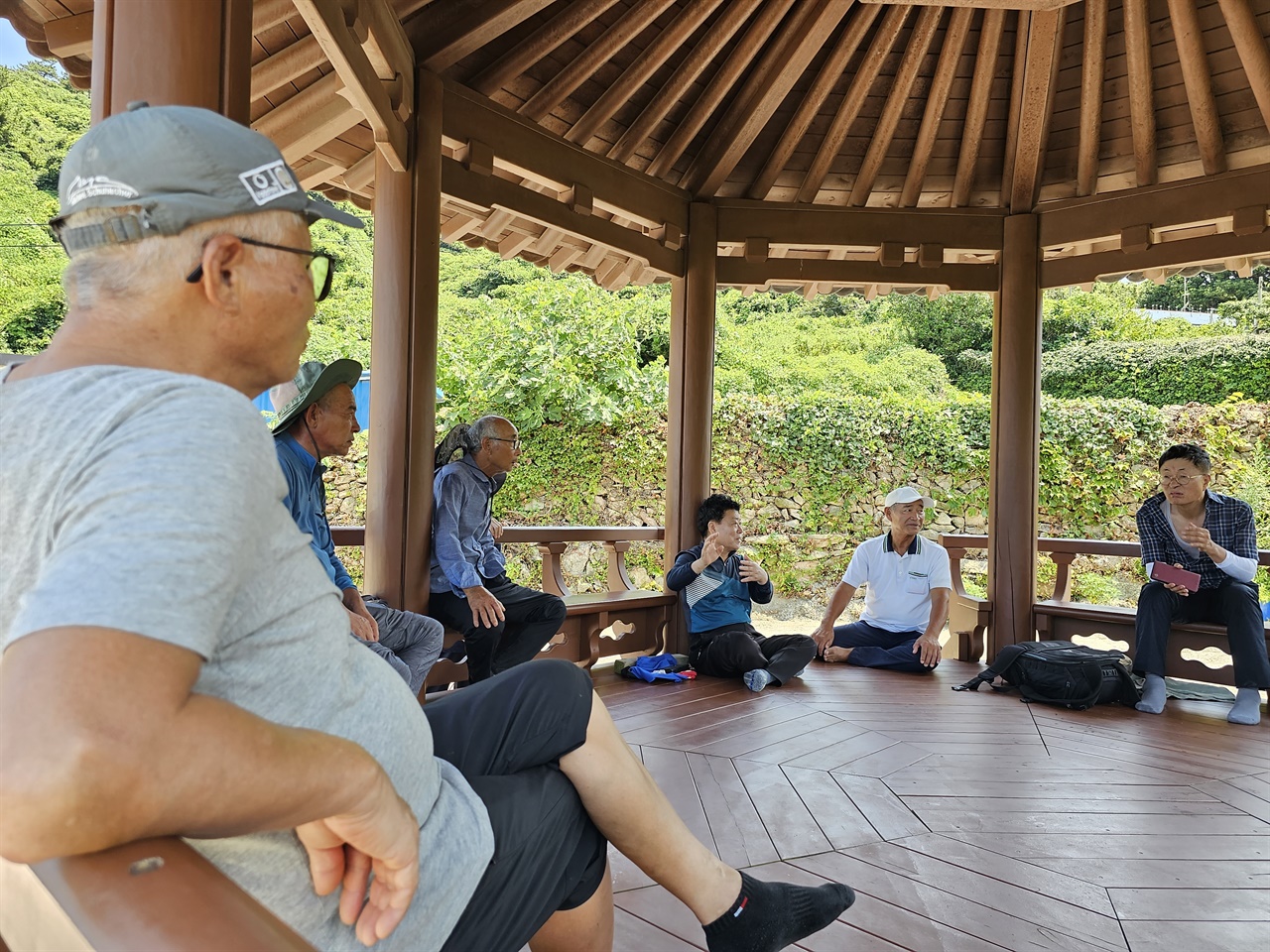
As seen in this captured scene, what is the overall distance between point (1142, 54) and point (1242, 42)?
0.40 meters

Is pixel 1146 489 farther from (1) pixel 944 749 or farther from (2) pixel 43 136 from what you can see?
(2) pixel 43 136

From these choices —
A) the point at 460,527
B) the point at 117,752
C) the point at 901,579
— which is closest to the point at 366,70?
the point at 460,527

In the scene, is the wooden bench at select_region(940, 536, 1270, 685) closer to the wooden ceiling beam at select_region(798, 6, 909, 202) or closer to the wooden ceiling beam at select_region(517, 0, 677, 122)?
the wooden ceiling beam at select_region(798, 6, 909, 202)

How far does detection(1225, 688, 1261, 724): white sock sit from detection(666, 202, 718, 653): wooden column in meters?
2.68

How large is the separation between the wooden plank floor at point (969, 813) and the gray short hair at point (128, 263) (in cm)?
155

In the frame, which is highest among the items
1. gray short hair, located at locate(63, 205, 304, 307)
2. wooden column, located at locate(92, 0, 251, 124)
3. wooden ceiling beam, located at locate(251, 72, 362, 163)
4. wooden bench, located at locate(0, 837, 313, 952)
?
wooden ceiling beam, located at locate(251, 72, 362, 163)

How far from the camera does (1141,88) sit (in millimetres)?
4520

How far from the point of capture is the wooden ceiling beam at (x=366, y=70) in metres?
2.57

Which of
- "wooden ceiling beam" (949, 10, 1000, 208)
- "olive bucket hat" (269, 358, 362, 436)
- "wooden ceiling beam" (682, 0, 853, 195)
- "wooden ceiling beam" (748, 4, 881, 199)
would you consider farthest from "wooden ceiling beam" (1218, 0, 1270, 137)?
"olive bucket hat" (269, 358, 362, 436)

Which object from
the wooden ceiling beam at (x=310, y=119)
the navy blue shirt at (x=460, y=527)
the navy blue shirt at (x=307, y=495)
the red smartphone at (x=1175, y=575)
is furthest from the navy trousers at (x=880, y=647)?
the wooden ceiling beam at (x=310, y=119)

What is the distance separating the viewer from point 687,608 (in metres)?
5.07

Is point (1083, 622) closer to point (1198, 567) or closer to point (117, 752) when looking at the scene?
point (1198, 567)

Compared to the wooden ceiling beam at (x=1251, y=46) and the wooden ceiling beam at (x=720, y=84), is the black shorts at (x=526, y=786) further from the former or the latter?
the wooden ceiling beam at (x=1251, y=46)

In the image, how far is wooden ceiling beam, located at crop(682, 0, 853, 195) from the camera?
4168 mm
